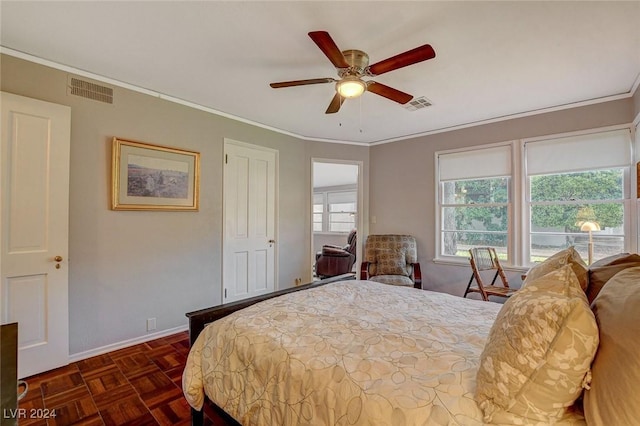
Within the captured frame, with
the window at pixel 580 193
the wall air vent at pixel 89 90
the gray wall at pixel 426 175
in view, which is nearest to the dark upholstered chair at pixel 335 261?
the gray wall at pixel 426 175

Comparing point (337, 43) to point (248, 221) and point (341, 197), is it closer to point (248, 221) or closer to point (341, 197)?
point (248, 221)

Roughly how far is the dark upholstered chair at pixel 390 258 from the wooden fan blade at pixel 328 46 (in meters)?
2.66

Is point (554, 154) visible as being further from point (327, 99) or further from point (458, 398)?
point (458, 398)

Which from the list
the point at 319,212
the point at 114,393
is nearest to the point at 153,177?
the point at 114,393

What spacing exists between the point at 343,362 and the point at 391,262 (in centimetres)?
301

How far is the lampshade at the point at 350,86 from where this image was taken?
2107 mm

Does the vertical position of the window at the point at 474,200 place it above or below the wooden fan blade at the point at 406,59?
below

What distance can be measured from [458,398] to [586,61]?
2.76m

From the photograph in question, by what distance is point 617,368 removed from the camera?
76 centimetres

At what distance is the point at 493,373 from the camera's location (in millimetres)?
923

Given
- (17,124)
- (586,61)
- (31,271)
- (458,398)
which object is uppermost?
(586,61)

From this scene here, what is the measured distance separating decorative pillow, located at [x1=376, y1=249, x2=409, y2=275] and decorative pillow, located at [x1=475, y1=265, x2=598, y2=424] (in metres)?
3.06

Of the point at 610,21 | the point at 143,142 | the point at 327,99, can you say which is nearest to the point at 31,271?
Answer: the point at 143,142

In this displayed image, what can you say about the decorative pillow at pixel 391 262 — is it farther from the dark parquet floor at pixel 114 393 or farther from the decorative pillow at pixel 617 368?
the decorative pillow at pixel 617 368
